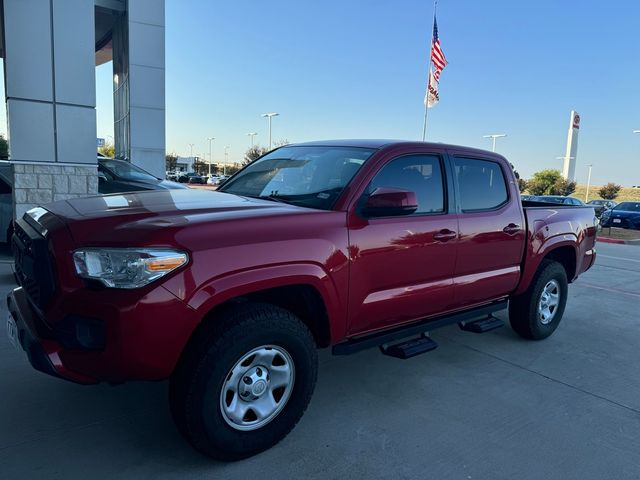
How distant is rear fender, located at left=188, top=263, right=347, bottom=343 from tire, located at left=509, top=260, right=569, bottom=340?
8.43ft

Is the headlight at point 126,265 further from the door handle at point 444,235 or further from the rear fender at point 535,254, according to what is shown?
the rear fender at point 535,254

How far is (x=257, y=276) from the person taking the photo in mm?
2654

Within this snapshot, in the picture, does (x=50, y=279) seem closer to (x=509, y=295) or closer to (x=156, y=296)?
(x=156, y=296)

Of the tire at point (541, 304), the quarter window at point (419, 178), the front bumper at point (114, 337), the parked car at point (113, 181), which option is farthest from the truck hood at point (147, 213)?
the parked car at point (113, 181)

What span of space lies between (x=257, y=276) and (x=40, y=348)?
1148mm

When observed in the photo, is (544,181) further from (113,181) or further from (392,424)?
(392,424)

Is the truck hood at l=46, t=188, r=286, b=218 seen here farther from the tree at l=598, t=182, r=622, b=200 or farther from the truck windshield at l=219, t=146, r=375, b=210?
the tree at l=598, t=182, r=622, b=200

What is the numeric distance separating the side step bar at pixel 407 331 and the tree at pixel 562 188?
5286 centimetres

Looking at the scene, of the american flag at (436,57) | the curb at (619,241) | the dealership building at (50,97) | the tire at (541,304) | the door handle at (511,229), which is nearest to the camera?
the door handle at (511,229)

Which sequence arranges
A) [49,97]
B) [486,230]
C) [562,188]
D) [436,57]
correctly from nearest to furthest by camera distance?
[486,230] → [49,97] → [436,57] → [562,188]

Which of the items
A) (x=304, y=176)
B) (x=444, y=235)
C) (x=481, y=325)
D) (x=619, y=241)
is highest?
(x=304, y=176)

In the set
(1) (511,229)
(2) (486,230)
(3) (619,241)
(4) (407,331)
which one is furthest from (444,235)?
(3) (619,241)

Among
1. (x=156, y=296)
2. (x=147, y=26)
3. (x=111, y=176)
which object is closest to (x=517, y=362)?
(x=156, y=296)

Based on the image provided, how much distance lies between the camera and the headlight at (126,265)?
238 centimetres
